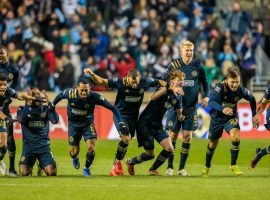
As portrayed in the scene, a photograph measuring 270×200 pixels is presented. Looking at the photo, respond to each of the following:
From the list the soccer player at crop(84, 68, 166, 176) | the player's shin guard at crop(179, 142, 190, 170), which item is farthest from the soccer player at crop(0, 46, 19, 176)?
the player's shin guard at crop(179, 142, 190, 170)

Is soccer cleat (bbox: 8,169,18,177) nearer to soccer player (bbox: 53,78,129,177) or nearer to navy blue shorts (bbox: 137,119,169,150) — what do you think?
soccer player (bbox: 53,78,129,177)

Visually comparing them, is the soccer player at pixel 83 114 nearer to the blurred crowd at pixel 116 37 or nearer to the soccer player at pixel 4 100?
the soccer player at pixel 4 100

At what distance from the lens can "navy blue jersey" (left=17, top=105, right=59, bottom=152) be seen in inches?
703

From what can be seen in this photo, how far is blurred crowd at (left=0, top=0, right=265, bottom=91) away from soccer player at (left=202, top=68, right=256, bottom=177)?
9.69 meters

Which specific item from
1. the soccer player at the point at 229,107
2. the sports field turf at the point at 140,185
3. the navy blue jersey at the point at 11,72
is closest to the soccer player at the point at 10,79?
the navy blue jersey at the point at 11,72

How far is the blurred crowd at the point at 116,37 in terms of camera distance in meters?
28.5

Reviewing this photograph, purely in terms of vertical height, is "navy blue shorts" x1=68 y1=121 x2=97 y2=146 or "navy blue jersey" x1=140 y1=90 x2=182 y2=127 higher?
"navy blue jersey" x1=140 y1=90 x2=182 y2=127

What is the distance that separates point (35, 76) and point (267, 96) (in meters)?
11.4

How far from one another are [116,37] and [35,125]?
1218cm

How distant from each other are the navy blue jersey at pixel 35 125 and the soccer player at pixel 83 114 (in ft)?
1.05

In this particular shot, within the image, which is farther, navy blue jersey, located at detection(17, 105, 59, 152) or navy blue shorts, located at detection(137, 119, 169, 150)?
navy blue shorts, located at detection(137, 119, 169, 150)

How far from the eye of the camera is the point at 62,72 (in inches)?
1116

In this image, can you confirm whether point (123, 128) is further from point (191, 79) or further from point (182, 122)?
point (191, 79)

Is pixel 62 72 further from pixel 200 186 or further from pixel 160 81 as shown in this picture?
pixel 200 186
